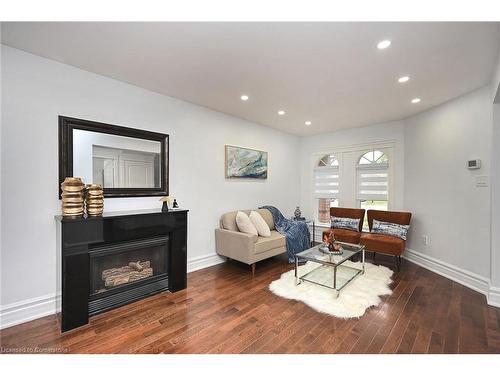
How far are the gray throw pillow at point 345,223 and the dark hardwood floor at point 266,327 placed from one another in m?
1.55

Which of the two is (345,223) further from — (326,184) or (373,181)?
(326,184)

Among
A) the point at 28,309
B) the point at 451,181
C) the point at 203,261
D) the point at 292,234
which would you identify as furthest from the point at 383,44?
the point at 28,309

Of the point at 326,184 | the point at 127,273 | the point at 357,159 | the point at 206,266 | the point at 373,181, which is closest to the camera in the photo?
the point at 127,273

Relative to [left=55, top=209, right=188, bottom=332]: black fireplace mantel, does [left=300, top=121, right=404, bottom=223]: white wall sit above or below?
above

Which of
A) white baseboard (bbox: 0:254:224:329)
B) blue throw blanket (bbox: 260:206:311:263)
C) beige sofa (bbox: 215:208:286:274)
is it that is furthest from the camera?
blue throw blanket (bbox: 260:206:311:263)

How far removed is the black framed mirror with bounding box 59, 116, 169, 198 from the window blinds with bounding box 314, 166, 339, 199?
3652 millimetres

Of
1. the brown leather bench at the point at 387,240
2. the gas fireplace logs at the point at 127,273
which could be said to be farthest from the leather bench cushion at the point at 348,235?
the gas fireplace logs at the point at 127,273

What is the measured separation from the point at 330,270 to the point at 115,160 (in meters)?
3.21

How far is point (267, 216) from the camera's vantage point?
431 centimetres

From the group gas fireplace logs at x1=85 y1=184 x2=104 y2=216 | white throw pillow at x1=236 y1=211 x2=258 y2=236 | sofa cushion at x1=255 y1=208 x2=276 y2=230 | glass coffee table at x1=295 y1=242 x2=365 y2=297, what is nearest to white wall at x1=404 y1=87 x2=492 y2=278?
glass coffee table at x1=295 y1=242 x2=365 y2=297

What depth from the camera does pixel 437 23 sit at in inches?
67.5

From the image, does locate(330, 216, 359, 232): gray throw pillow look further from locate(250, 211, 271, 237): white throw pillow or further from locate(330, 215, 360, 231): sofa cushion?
locate(250, 211, 271, 237): white throw pillow

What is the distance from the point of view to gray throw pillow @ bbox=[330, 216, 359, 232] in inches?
167

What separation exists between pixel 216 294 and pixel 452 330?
91.3 inches
